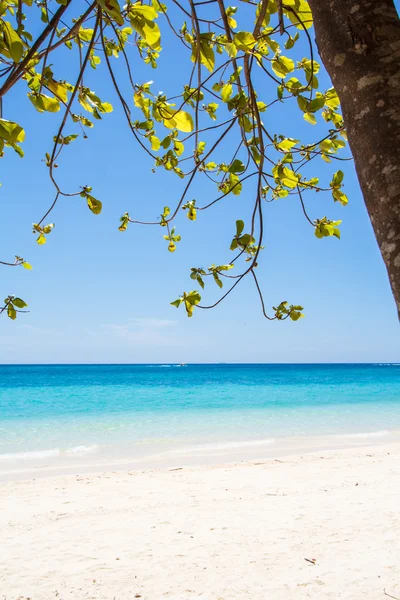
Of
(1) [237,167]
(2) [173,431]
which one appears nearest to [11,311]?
(1) [237,167]

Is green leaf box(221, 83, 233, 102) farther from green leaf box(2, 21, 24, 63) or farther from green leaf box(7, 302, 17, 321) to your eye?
green leaf box(7, 302, 17, 321)

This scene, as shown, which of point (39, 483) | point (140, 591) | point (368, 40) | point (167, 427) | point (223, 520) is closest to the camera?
point (368, 40)

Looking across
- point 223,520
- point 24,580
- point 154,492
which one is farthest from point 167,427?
point 24,580

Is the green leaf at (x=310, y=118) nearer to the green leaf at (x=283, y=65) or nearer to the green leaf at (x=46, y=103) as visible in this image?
the green leaf at (x=283, y=65)

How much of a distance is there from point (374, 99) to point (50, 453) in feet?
34.5

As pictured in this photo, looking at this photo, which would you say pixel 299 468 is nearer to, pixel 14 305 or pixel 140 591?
pixel 140 591

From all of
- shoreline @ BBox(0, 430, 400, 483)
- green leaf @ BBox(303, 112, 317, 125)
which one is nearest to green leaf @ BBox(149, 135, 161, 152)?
green leaf @ BBox(303, 112, 317, 125)

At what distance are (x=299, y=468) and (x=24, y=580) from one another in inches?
199

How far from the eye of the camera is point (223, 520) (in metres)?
4.60

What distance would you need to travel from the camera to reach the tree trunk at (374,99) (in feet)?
2.60

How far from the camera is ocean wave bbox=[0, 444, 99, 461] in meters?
9.60

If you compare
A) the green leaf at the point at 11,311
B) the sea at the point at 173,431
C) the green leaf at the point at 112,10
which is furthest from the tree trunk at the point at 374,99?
the sea at the point at 173,431

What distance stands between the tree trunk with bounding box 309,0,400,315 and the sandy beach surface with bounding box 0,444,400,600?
9.94 ft

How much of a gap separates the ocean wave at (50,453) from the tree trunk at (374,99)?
9.96 meters
